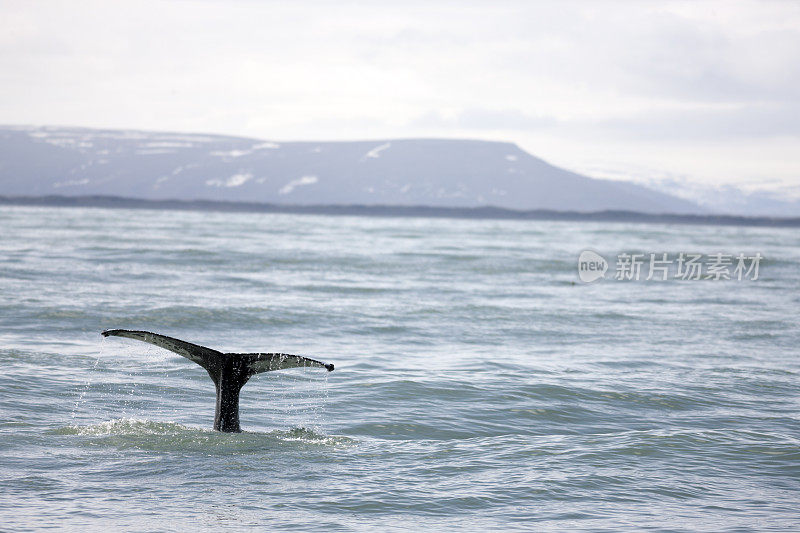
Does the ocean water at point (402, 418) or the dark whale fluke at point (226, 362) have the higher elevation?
the dark whale fluke at point (226, 362)

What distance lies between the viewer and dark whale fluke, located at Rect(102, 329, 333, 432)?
9.79 m

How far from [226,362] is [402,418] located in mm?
4572

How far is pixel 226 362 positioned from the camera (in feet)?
34.7

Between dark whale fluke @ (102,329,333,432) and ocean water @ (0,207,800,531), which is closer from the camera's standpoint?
ocean water @ (0,207,800,531)

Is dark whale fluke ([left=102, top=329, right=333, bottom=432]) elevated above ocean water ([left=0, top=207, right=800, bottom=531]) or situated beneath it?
elevated above

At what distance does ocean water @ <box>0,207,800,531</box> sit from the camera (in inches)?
375

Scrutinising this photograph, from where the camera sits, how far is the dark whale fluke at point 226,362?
9789 millimetres

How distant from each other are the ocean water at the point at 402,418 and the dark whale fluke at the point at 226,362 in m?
0.87

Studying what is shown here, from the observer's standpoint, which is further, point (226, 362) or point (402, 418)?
point (402, 418)

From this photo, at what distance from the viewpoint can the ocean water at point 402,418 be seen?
31.2 ft

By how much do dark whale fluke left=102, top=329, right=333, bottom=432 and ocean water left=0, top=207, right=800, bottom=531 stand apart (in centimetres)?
87

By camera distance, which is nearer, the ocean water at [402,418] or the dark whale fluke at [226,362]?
the ocean water at [402,418]

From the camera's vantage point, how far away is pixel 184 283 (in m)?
39.2

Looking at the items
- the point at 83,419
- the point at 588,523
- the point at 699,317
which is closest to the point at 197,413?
the point at 83,419
